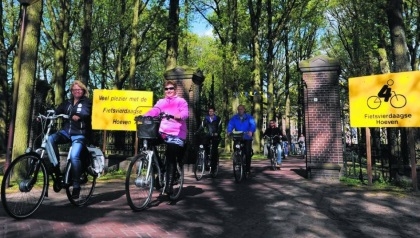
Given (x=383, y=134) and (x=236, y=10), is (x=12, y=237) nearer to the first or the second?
(x=383, y=134)

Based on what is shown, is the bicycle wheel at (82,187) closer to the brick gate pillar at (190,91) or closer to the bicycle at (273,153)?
the brick gate pillar at (190,91)

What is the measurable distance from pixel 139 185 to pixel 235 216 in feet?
5.02

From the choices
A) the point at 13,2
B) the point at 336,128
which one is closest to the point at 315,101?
the point at 336,128

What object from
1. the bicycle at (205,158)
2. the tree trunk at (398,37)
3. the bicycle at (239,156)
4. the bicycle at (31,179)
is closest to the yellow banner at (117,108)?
the bicycle at (205,158)

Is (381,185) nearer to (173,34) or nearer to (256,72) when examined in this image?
(173,34)

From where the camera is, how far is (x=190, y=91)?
11500 mm

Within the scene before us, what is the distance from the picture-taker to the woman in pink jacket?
591cm

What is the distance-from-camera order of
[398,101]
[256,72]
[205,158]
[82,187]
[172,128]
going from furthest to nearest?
1. [256,72]
2. [205,158]
3. [398,101]
4. [82,187]
5. [172,128]

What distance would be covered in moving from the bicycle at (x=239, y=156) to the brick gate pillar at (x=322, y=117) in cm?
200

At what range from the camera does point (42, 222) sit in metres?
4.75

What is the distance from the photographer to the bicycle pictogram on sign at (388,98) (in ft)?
28.3

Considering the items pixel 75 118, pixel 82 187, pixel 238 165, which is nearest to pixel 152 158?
pixel 75 118

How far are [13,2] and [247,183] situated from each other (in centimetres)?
2382

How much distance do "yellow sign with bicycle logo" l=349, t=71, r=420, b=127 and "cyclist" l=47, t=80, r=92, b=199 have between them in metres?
6.61
